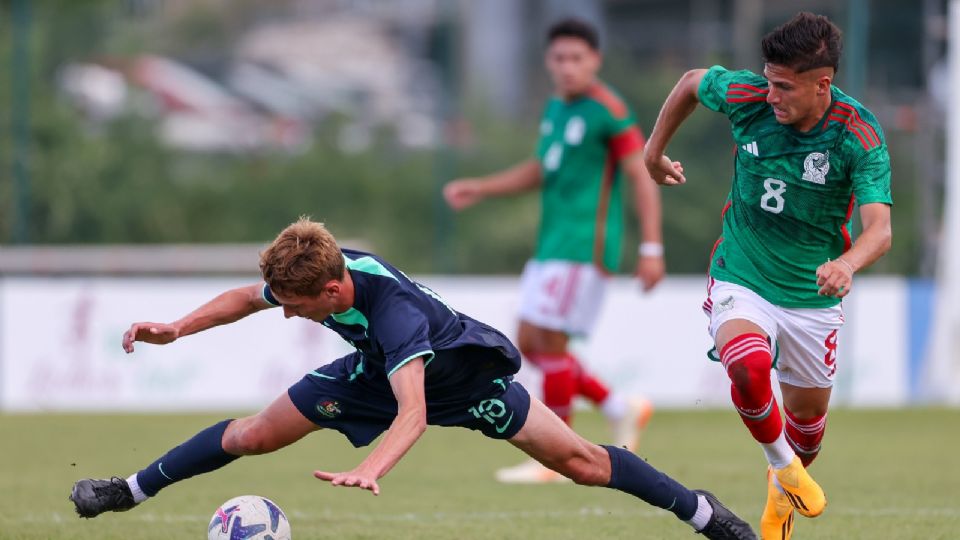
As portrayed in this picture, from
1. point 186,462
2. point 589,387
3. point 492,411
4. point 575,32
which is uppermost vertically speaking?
point 575,32

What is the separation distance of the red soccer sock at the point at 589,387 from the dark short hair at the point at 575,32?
192 centimetres

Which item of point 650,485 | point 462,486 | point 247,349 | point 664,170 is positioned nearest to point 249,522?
point 650,485

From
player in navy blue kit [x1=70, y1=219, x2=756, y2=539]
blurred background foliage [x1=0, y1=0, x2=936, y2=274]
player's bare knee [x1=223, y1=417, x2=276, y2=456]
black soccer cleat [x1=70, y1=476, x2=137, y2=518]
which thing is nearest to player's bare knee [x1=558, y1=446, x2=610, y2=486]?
player in navy blue kit [x1=70, y1=219, x2=756, y2=539]

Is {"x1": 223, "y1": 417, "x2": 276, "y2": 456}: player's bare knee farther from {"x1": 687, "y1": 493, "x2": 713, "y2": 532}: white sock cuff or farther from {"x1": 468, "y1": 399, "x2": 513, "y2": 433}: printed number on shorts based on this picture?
{"x1": 687, "y1": 493, "x2": 713, "y2": 532}: white sock cuff

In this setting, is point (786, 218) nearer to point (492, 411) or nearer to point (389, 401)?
point (492, 411)

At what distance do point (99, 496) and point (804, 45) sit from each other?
302 centimetres

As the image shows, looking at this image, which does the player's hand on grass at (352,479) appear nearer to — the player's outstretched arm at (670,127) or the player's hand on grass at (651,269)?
the player's outstretched arm at (670,127)

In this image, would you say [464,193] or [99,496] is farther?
[464,193]

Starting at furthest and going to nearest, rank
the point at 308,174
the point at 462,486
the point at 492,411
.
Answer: the point at 308,174 < the point at 462,486 < the point at 492,411

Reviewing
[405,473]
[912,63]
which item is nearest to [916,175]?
[912,63]

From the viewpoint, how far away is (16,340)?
13.2m

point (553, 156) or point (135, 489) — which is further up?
point (553, 156)

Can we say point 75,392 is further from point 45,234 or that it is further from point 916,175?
point 916,175

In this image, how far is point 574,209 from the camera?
8.76 meters
